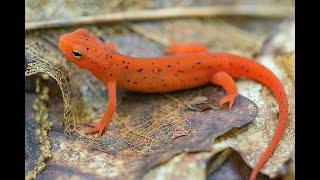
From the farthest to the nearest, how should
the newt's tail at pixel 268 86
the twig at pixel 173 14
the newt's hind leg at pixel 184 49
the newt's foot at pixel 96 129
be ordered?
the newt's hind leg at pixel 184 49 → the twig at pixel 173 14 → the newt's foot at pixel 96 129 → the newt's tail at pixel 268 86

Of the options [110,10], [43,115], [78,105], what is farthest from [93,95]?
[110,10]

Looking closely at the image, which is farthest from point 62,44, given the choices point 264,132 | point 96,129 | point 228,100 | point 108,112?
point 264,132

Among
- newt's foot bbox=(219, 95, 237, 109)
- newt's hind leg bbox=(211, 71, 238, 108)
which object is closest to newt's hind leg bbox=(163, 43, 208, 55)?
newt's hind leg bbox=(211, 71, 238, 108)

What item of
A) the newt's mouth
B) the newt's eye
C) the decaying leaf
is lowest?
the decaying leaf

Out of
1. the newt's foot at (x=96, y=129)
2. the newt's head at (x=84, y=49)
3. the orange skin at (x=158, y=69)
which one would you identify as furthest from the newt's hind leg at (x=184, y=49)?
the newt's foot at (x=96, y=129)

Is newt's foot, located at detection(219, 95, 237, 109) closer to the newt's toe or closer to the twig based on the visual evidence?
the newt's toe

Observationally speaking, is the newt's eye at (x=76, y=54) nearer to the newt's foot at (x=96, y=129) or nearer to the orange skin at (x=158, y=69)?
the orange skin at (x=158, y=69)

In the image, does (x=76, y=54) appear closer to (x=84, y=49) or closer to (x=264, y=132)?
(x=84, y=49)

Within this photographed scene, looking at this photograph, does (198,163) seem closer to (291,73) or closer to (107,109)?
(107,109)
